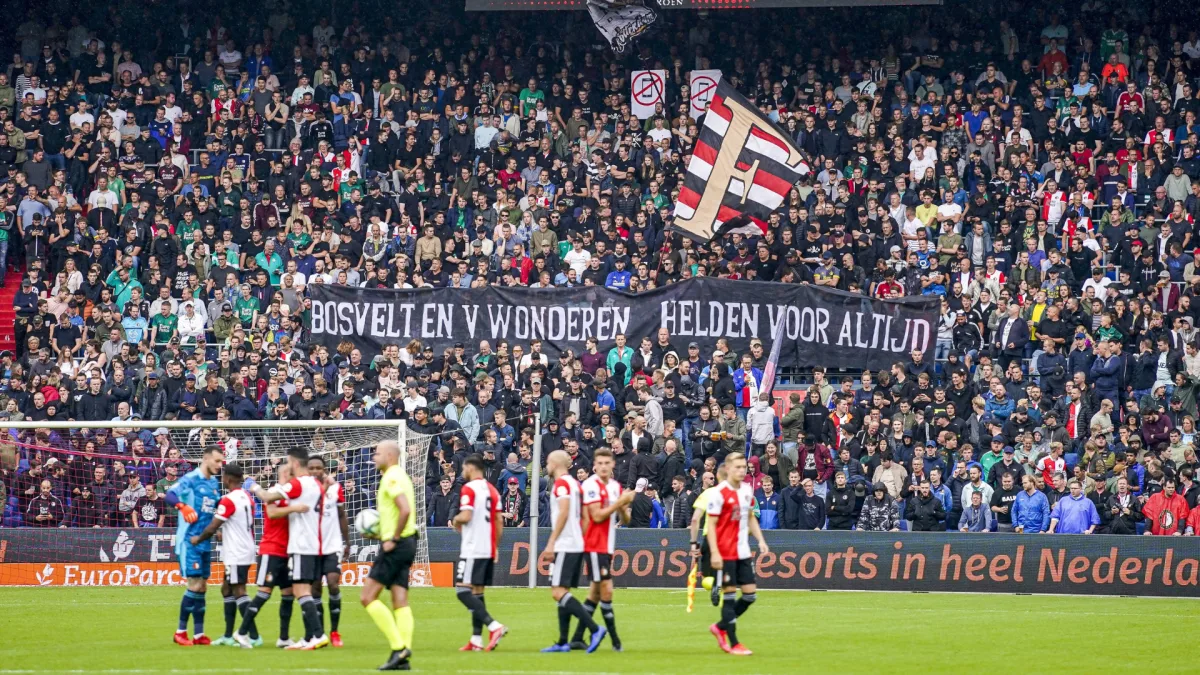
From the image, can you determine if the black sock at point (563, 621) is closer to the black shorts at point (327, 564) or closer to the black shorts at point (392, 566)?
the black shorts at point (392, 566)

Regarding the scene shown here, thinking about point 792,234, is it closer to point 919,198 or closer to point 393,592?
point 919,198

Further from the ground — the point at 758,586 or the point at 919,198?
the point at 919,198

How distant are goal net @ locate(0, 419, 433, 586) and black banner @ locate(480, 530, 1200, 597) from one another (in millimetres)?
2438

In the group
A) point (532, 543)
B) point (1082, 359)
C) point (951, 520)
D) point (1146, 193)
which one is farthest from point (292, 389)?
point (1146, 193)

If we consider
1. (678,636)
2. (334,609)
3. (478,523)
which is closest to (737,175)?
(678,636)

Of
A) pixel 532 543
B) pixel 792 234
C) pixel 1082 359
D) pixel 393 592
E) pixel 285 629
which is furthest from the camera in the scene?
pixel 792 234

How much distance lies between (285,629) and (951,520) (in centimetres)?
→ 1223

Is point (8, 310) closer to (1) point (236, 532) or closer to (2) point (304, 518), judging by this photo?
(1) point (236, 532)

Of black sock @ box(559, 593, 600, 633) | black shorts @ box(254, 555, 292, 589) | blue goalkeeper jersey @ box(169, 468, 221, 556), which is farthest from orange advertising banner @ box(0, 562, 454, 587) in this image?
black sock @ box(559, 593, 600, 633)

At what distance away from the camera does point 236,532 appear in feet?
52.1

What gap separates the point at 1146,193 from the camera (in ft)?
98.4

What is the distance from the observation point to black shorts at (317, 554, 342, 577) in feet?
50.6

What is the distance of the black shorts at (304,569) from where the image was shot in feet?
50.0

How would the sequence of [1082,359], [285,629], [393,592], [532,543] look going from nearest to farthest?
[393,592] → [285,629] → [532,543] → [1082,359]
